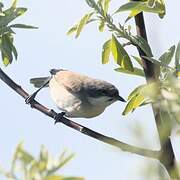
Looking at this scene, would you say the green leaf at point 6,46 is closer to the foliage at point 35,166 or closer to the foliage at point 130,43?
the foliage at point 130,43

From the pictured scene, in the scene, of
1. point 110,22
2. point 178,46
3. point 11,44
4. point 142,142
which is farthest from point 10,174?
point 11,44

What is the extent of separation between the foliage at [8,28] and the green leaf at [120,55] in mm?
553

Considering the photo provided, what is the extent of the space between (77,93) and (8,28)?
371 cm

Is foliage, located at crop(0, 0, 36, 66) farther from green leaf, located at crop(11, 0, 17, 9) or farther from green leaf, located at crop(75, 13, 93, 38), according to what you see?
green leaf, located at crop(75, 13, 93, 38)

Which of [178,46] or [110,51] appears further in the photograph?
[110,51]

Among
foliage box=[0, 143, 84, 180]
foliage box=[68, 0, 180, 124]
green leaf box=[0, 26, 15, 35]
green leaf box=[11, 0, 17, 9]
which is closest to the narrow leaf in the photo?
foliage box=[68, 0, 180, 124]

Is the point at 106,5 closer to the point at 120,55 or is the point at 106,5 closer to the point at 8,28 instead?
the point at 120,55

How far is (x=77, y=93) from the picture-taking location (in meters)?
6.25

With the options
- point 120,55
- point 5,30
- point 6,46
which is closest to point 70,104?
point 6,46

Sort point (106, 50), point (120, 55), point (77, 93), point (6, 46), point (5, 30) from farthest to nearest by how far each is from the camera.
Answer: point (77, 93) < point (6, 46) < point (5, 30) < point (106, 50) < point (120, 55)

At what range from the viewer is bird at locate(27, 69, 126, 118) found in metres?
5.79

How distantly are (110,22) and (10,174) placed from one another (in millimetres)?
1293

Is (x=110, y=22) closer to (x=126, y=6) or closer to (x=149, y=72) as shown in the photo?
(x=126, y=6)

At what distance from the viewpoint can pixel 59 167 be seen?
2.49 ft
